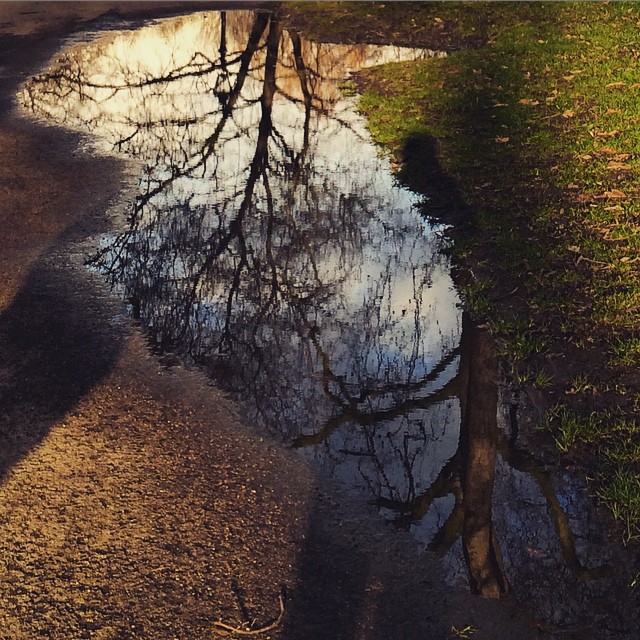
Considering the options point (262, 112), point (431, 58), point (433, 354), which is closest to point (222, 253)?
point (433, 354)

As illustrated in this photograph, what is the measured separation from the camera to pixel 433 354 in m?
5.43

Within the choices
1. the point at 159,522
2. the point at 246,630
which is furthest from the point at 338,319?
the point at 246,630

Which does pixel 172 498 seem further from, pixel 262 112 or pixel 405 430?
pixel 262 112

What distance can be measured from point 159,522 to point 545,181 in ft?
18.2

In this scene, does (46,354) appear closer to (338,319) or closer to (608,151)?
(338,319)

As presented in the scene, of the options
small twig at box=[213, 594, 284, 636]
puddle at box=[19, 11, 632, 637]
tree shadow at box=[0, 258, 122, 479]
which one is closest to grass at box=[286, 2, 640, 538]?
puddle at box=[19, 11, 632, 637]

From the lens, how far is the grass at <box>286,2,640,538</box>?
4.95 m

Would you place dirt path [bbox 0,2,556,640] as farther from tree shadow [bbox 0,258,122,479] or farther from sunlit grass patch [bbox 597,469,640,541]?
sunlit grass patch [bbox 597,469,640,541]

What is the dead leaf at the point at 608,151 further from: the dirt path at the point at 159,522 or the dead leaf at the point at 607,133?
the dirt path at the point at 159,522

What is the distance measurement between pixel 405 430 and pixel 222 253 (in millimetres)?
2887

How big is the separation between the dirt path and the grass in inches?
48.8

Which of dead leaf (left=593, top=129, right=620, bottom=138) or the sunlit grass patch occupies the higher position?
dead leaf (left=593, top=129, right=620, bottom=138)

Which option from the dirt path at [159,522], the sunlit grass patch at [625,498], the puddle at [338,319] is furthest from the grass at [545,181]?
the dirt path at [159,522]

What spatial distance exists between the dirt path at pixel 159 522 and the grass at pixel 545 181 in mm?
1239
